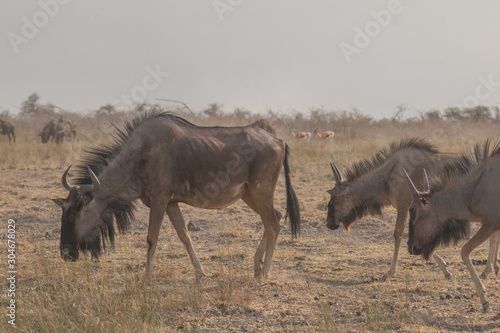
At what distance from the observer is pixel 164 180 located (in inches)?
227

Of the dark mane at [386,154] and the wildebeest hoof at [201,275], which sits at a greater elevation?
the dark mane at [386,154]

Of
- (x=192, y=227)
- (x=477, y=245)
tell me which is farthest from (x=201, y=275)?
(x=477, y=245)

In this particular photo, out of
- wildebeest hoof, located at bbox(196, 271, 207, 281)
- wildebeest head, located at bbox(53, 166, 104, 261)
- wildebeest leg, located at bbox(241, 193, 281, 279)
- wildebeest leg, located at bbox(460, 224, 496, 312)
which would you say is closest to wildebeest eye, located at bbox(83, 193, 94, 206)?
wildebeest head, located at bbox(53, 166, 104, 261)

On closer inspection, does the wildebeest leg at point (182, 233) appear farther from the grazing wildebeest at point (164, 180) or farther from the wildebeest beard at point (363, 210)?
the wildebeest beard at point (363, 210)

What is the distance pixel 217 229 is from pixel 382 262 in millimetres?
2669

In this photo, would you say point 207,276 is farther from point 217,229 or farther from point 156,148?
point 217,229

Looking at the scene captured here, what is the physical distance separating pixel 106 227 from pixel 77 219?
35 centimetres

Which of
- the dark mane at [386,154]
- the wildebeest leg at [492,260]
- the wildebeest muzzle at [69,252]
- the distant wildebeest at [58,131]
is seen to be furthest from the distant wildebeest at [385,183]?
the distant wildebeest at [58,131]

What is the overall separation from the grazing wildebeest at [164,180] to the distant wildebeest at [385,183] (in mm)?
1385

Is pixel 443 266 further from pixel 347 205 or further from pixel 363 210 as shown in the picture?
pixel 347 205

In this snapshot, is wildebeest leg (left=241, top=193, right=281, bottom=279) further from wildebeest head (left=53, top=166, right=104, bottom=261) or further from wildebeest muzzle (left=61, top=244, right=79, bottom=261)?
wildebeest muzzle (left=61, top=244, right=79, bottom=261)

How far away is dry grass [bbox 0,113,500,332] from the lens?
4.43 m

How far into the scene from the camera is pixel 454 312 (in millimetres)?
5027

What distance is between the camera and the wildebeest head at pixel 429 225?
222 inches
